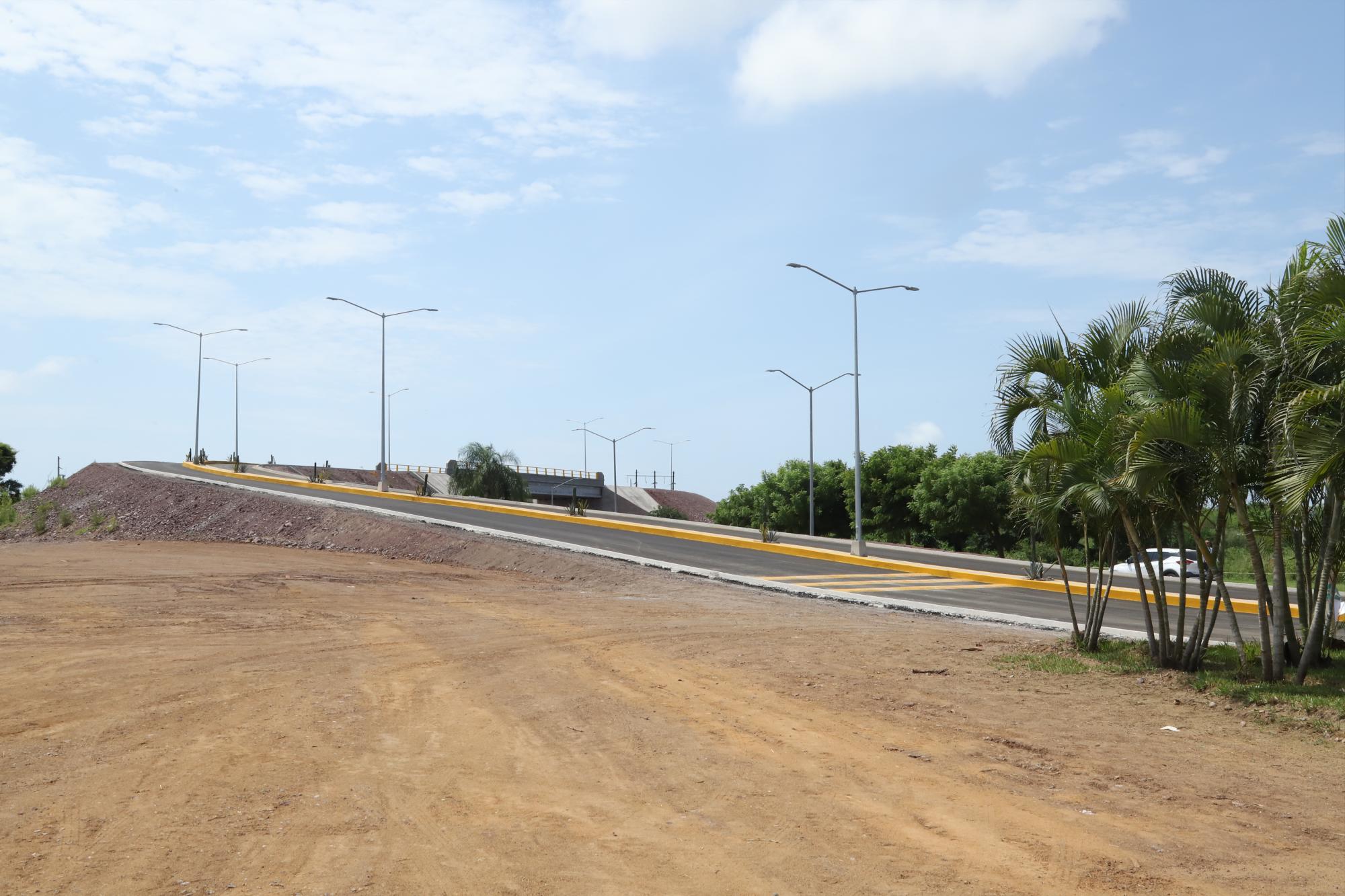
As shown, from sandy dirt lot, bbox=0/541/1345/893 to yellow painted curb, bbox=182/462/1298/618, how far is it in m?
10.3

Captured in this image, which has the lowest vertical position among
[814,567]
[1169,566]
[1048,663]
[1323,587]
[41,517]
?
[1169,566]

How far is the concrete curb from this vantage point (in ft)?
67.1

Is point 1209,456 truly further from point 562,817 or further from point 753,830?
point 562,817

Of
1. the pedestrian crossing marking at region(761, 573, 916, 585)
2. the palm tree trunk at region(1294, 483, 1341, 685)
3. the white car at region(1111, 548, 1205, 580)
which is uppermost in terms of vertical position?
the palm tree trunk at region(1294, 483, 1341, 685)

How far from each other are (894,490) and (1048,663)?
40938 millimetres

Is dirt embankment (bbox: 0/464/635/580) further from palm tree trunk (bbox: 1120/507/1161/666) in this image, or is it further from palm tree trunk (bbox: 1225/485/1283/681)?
palm tree trunk (bbox: 1225/485/1283/681)

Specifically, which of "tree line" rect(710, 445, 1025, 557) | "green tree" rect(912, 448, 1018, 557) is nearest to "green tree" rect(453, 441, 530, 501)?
"tree line" rect(710, 445, 1025, 557)

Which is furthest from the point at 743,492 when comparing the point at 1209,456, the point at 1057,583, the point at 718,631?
the point at 1209,456

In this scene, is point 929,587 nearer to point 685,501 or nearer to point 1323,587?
point 1323,587

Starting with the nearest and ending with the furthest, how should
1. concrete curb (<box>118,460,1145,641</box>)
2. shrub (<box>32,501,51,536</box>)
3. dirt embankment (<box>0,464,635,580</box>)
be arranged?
concrete curb (<box>118,460,1145,641</box>), dirt embankment (<box>0,464,635,580</box>), shrub (<box>32,501,51,536</box>)

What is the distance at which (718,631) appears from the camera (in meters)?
17.5

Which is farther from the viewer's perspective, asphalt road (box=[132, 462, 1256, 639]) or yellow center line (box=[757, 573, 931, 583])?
yellow center line (box=[757, 573, 931, 583])

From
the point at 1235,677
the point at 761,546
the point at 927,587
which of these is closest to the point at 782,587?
the point at 927,587

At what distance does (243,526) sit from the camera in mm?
38844
